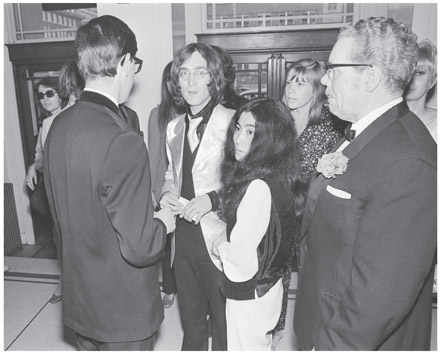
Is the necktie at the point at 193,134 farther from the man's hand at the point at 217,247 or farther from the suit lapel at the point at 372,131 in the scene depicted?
the suit lapel at the point at 372,131

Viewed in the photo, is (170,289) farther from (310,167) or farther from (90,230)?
(90,230)

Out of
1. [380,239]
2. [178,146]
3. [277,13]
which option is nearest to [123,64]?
[178,146]

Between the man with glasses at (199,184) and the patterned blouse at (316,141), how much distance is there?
1.87ft

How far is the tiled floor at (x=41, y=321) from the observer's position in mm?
2697

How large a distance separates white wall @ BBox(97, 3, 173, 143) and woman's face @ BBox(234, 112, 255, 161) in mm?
2174

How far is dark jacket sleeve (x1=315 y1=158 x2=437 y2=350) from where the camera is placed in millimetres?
1061

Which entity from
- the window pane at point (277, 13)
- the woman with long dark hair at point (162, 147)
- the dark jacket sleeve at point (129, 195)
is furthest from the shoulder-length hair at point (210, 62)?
the window pane at point (277, 13)

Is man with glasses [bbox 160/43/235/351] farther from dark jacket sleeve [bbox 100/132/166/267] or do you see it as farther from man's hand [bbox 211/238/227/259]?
dark jacket sleeve [bbox 100/132/166/267]

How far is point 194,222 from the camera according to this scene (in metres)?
2.09

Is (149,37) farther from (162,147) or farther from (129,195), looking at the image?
(129,195)

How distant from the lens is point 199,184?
7.04 feet

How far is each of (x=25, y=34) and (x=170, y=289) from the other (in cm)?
311

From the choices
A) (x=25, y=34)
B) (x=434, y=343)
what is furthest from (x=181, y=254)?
(x=25, y=34)

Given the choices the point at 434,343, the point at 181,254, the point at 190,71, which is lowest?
the point at 434,343
